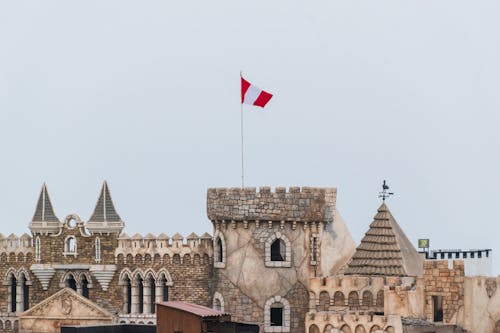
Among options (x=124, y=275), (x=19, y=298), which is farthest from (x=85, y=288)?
(x=19, y=298)

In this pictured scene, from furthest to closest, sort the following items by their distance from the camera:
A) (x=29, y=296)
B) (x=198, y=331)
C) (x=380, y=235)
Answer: (x=29, y=296) < (x=380, y=235) < (x=198, y=331)

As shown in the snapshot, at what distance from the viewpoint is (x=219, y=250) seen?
107062mm

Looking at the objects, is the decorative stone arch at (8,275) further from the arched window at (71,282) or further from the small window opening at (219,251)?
the small window opening at (219,251)

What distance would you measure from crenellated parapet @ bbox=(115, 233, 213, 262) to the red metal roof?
441cm

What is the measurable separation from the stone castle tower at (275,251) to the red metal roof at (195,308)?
344cm

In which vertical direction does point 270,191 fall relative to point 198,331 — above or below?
above

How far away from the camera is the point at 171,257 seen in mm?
107938

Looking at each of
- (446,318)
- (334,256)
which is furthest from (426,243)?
(446,318)

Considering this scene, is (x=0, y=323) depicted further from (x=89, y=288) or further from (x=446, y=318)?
(x=446, y=318)

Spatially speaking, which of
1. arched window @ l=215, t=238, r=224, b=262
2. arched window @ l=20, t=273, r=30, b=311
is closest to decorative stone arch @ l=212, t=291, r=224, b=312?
arched window @ l=215, t=238, r=224, b=262

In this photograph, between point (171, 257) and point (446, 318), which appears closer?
point (446, 318)

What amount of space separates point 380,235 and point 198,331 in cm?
1266

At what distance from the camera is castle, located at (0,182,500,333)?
9875cm

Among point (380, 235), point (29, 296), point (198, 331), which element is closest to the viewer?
point (198, 331)
